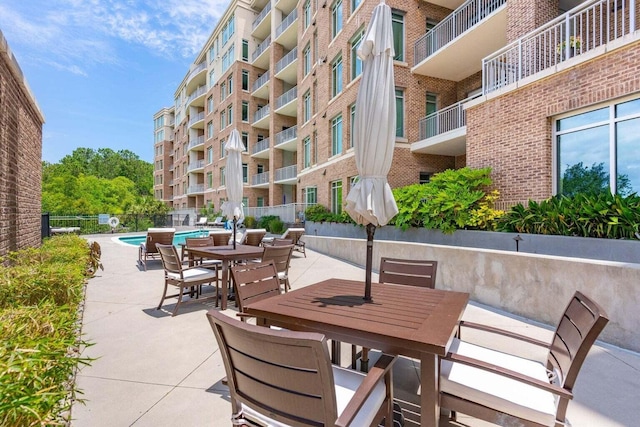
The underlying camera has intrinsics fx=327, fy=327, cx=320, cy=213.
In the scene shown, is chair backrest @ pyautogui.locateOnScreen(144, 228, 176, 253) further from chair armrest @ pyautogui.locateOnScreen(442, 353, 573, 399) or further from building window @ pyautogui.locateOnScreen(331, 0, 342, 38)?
building window @ pyautogui.locateOnScreen(331, 0, 342, 38)

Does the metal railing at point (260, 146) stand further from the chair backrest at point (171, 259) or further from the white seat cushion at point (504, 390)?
the white seat cushion at point (504, 390)

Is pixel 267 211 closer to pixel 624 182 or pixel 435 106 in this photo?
pixel 435 106

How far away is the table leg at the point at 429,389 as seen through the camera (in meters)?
2.03

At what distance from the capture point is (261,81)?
31.1 meters

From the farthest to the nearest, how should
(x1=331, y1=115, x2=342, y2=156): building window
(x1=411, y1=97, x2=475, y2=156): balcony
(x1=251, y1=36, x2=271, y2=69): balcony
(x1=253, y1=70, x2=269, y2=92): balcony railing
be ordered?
1. (x1=253, y1=70, x2=269, y2=92): balcony railing
2. (x1=251, y1=36, x2=271, y2=69): balcony
3. (x1=331, y1=115, x2=342, y2=156): building window
4. (x1=411, y1=97, x2=475, y2=156): balcony

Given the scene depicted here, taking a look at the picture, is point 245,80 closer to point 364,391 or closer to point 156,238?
point 156,238

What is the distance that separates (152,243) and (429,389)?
10034 mm

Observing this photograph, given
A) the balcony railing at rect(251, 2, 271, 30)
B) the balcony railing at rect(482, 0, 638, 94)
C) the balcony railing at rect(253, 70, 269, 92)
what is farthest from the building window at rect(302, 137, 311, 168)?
the balcony railing at rect(251, 2, 271, 30)

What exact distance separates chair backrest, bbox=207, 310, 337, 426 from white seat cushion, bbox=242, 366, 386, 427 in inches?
4.9

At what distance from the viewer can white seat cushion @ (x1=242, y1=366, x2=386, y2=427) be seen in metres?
1.90

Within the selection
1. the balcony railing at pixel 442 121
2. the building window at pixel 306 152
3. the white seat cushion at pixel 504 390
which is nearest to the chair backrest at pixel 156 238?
the white seat cushion at pixel 504 390

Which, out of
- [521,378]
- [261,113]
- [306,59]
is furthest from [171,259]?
[261,113]

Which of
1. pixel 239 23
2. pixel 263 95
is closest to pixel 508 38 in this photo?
pixel 263 95

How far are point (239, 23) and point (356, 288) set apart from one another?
3479 cm
